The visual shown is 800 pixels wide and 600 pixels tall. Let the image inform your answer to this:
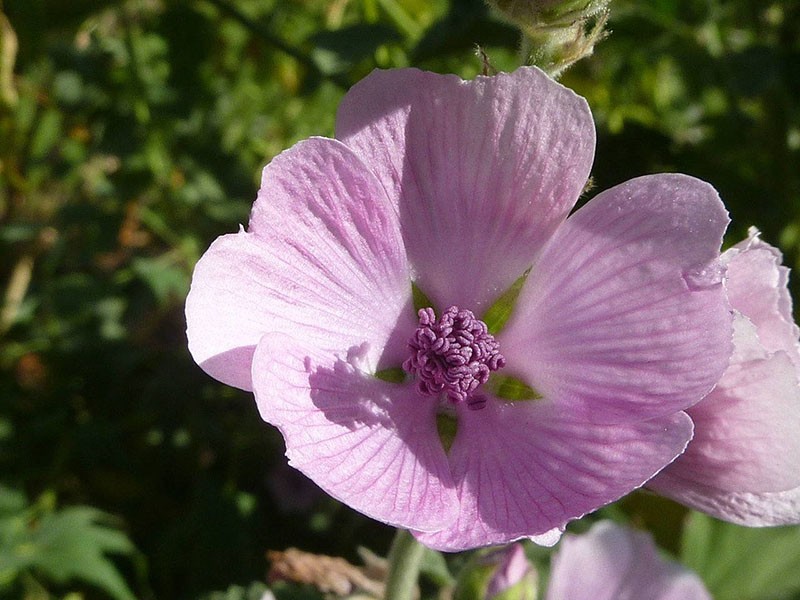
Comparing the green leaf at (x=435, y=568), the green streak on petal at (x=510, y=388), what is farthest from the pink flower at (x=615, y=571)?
the green streak on petal at (x=510, y=388)

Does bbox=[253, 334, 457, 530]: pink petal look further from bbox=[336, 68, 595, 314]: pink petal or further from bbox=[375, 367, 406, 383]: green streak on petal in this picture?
bbox=[336, 68, 595, 314]: pink petal

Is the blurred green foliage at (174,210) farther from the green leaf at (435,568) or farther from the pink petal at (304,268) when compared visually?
the pink petal at (304,268)

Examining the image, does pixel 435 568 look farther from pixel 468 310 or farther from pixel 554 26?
pixel 554 26

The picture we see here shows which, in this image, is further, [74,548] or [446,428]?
[74,548]

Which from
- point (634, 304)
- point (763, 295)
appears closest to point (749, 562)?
point (763, 295)

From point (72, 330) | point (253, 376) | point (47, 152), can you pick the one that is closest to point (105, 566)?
point (72, 330)

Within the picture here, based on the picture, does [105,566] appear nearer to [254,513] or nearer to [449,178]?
[254,513]

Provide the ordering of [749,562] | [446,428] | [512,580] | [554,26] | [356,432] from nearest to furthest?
[554,26] < [356,432] < [446,428] < [512,580] < [749,562]
